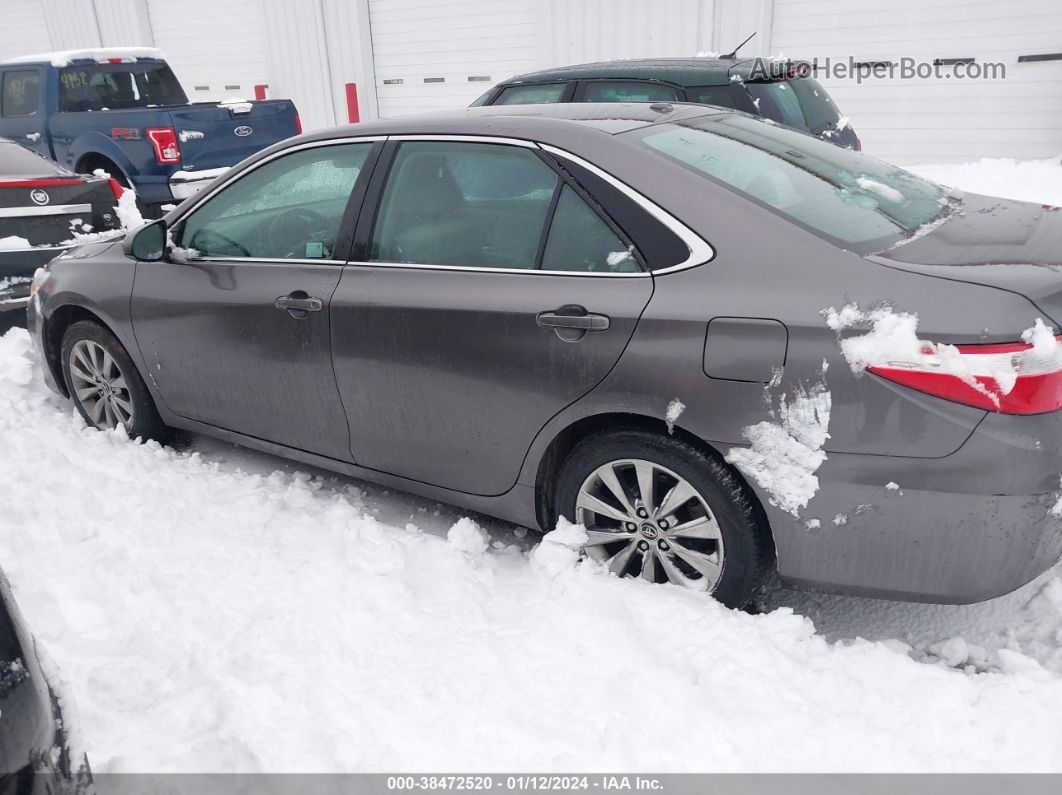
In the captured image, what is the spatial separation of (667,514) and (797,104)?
472 centimetres

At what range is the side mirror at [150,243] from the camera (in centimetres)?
379

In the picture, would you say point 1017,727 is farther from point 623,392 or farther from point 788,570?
point 623,392

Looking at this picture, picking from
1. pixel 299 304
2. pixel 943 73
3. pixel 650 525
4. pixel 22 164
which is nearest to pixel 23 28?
pixel 22 164

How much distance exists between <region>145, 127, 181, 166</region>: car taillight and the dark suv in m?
3.63

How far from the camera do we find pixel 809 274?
7.89 feet

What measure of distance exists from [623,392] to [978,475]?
1.01 meters

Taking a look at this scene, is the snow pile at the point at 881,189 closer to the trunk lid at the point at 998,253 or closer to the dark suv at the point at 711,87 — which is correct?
the trunk lid at the point at 998,253

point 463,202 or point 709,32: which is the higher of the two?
point 709,32

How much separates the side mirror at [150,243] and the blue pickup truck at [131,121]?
5147 millimetres

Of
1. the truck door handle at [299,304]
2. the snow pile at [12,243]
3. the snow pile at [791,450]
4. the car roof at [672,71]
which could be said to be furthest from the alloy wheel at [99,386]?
the car roof at [672,71]

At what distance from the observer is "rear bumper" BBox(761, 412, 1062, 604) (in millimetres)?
2180

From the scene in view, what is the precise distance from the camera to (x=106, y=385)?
14.0 ft

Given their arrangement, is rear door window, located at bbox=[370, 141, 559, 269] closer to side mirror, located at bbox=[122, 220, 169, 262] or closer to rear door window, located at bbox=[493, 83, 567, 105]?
side mirror, located at bbox=[122, 220, 169, 262]

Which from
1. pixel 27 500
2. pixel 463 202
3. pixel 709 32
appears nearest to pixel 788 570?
pixel 463 202
